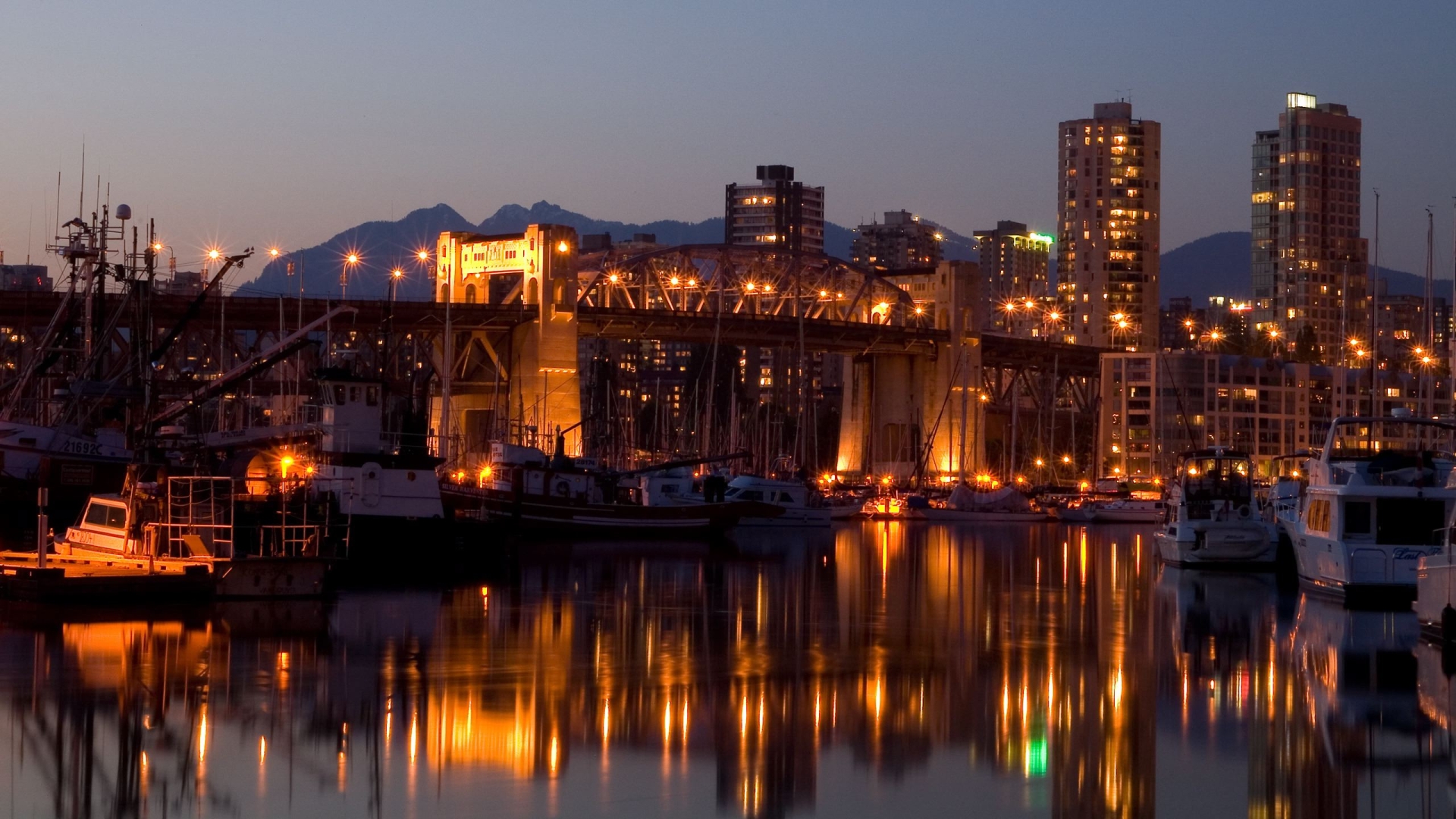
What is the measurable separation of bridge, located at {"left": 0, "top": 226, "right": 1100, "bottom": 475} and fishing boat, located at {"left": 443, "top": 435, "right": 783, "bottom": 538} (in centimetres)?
1278

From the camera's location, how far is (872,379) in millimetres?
134875

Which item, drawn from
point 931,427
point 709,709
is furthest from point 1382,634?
point 931,427

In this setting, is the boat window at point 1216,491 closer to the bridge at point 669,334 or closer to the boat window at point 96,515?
the boat window at point 96,515

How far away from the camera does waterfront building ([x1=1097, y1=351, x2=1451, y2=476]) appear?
146 meters

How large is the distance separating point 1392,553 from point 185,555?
21173 mm

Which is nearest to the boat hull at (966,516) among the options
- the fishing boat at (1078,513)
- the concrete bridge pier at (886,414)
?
the fishing boat at (1078,513)

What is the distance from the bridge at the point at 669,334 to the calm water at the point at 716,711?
47188 millimetres

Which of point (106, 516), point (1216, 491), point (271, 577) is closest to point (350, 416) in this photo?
point (106, 516)

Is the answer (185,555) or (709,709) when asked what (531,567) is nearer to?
(185,555)

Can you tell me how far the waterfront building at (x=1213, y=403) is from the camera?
14625 cm

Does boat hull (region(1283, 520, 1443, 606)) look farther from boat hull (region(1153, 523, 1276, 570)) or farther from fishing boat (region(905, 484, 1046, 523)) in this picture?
fishing boat (region(905, 484, 1046, 523))

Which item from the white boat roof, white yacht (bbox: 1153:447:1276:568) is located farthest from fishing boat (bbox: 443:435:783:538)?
white yacht (bbox: 1153:447:1276:568)

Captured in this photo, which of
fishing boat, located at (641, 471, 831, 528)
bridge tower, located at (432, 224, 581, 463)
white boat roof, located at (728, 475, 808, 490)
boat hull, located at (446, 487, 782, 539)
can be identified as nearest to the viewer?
boat hull, located at (446, 487, 782, 539)

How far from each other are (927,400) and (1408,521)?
98369mm
